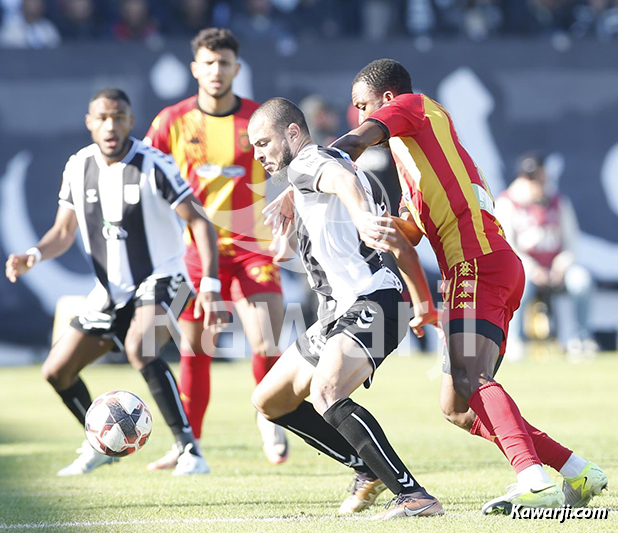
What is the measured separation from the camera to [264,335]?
751 centimetres

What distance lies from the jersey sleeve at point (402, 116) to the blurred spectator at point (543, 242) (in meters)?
8.93

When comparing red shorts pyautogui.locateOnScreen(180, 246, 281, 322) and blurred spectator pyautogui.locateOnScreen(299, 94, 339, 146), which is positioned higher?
blurred spectator pyautogui.locateOnScreen(299, 94, 339, 146)

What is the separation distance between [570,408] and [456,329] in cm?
501

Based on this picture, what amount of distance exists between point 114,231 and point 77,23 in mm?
8742

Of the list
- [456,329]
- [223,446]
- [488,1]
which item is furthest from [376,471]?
[488,1]

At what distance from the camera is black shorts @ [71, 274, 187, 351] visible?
686cm

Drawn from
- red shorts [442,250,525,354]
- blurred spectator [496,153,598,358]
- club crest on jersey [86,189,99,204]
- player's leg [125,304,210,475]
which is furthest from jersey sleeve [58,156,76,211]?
blurred spectator [496,153,598,358]

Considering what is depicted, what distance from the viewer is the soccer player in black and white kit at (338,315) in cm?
502

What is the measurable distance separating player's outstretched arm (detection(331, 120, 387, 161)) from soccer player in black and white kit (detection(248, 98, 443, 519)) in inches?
2.2

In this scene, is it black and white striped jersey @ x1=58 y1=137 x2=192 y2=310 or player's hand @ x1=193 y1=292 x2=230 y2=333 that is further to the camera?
black and white striped jersey @ x1=58 y1=137 x2=192 y2=310

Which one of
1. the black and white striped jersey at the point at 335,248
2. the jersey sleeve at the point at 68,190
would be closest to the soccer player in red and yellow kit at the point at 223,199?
the jersey sleeve at the point at 68,190

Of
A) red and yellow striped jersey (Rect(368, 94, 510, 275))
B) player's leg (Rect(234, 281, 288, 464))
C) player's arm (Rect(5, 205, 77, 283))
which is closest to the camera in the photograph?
red and yellow striped jersey (Rect(368, 94, 510, 275))

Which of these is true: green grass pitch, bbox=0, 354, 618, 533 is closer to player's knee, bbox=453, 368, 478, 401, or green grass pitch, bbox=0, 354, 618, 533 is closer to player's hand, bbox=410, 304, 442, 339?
player's knee, bbox=453, 368, 478, 401

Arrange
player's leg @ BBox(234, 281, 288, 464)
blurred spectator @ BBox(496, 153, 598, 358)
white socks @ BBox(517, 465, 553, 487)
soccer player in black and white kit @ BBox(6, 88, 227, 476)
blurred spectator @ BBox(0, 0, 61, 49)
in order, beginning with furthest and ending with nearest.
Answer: blurred spectator @ BBox(0, 0, 61, 49) → blurred spectator @ BBox(496, 153, 598, 358) → player's leg @ BBox(234, 281, 288, 464) → soccer player in black and white kit @ BBox(6, 88, 227, 476) → white socks @ BBox(517, 465, 553, 487)
